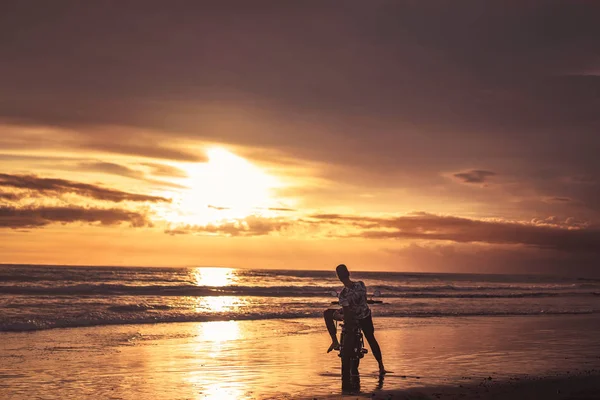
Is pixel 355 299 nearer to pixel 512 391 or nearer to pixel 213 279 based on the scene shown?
pixel 512 391

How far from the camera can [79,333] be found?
69.1 ft

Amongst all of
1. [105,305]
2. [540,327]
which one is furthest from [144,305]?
[540,327]

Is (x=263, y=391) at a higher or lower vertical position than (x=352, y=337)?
lower

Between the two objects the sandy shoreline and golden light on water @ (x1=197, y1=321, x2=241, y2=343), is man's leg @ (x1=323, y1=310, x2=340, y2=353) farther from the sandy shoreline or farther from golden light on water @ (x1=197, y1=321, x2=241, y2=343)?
golden light on water @ (x1=197, y1=321, x2=241, y2=343)

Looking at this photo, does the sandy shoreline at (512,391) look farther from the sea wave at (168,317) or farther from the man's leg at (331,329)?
the sea wave at (168,317)

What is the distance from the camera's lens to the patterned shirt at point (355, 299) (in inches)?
481

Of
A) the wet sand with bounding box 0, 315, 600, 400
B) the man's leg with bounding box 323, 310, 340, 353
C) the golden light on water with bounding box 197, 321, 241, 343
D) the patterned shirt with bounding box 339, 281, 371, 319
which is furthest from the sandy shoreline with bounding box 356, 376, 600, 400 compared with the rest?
the golden light on water with bounding box 197, 321, 241, 343

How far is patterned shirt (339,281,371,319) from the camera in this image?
12.2 meters

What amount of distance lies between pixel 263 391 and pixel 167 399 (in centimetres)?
166

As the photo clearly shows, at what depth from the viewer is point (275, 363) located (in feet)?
48.2

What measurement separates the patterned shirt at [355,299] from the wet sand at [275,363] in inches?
53.7

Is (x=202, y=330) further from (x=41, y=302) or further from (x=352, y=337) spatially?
(x=41, y=302)

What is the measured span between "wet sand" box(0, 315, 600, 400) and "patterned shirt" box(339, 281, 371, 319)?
1.36 meters

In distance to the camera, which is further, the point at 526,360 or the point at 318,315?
the point at 318,315
